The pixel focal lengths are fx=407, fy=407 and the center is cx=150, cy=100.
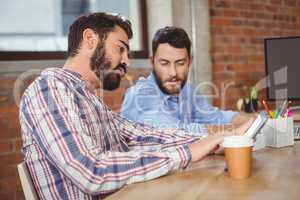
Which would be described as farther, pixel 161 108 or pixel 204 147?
pixel 161 108

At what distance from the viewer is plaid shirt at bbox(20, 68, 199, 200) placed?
104 centimetres

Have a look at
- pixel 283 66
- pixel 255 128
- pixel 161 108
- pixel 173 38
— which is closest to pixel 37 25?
pixel 173 38

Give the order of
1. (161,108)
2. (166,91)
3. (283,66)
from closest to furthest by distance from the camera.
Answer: (161,108)
(166,91)
(283,66)

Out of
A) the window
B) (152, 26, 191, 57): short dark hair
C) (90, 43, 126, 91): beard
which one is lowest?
(90, 43, 126, 91): beard

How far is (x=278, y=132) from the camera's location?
4.76ft

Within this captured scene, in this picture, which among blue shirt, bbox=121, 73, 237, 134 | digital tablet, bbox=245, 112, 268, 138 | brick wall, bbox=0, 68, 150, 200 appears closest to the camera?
digital tablet, bbox=245, 112, 268, 138

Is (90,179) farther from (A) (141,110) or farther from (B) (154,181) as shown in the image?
(A) (141,110)

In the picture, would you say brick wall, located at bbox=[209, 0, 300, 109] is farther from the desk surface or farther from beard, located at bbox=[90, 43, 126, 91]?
the desk surface

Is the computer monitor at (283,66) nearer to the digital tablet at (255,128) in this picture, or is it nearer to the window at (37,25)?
the window at (37,25)

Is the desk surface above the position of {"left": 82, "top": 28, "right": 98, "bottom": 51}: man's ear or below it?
below

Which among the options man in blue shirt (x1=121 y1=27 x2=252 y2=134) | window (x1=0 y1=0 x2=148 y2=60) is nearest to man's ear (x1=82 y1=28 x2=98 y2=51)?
man in blue shirt (x1=121 y1=27 x2=252 y2=134)

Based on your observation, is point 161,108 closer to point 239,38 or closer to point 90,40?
point 90,40

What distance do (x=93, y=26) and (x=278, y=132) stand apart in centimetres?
75

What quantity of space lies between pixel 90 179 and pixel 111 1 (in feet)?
7.29
